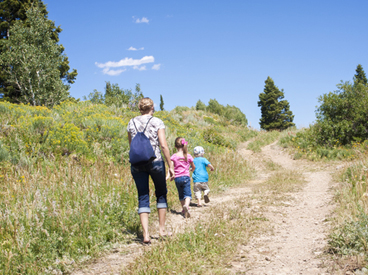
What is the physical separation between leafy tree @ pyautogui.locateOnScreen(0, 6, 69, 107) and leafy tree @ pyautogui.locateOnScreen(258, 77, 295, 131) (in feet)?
93.6

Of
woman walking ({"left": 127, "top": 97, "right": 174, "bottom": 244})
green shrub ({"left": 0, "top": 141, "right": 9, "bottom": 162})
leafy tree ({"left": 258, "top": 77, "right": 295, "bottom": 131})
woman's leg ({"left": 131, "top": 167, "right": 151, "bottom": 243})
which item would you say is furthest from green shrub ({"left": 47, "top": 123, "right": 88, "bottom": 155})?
leafy tree ({"left": 258, "top": 77, "right": 295, "bottom": 131})

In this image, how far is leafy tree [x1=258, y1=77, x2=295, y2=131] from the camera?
134 ft

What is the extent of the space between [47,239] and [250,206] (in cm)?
391

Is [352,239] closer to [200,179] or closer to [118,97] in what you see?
[200,179]

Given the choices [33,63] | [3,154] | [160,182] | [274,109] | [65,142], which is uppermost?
[33,63]

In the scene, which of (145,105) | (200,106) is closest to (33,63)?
(145,105)

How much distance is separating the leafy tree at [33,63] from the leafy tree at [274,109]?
28532 mm

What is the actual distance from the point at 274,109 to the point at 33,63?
104 feet

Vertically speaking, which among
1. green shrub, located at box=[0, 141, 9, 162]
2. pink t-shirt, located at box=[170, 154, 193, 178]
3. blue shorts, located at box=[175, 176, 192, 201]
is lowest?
blue shorts, located at box=[175, 176, 192, 201]

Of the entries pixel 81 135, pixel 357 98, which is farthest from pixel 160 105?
pixel 81 135

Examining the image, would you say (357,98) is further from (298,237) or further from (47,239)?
(47,239)

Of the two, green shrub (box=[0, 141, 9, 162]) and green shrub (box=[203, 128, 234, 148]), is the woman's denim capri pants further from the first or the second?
green shrub (box=[203, 128, 234, 148])

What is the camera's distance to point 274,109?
4112 centimetres

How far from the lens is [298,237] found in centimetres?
418
